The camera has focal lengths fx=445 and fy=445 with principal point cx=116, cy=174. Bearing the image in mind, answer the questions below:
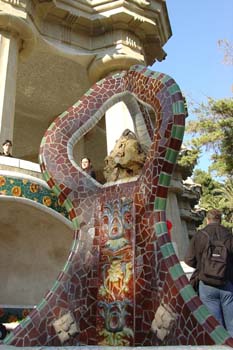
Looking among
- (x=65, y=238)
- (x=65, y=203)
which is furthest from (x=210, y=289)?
(x=65, y=238)

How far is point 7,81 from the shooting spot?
1057 centimetres

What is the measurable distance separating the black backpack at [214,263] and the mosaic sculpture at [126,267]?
633 mm

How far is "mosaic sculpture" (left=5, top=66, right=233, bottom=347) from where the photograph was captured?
9.39ft

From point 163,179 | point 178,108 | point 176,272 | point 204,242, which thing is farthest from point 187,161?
point 176,272

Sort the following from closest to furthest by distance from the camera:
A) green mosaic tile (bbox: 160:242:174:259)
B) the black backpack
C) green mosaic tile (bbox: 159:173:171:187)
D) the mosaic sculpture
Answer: the mosaic sculpture → green mosaic tile (bbox: 160:242:174:259) → green mosaic tile (bbox: 159:173:171:187) → the black backpack

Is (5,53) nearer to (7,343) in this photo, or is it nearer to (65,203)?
(65,203)

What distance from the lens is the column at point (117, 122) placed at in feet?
41.3

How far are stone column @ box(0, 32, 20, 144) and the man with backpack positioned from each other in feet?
23.8

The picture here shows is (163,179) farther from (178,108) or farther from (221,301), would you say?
(221,301)

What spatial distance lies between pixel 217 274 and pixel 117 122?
31.4 feet

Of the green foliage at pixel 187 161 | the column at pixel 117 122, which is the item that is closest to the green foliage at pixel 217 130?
the green foliage at pixel 187 161

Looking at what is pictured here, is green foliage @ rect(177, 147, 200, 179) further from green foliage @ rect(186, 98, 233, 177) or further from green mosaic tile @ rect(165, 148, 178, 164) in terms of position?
green mosaic tile @ rect(165, 148, 178, 164)

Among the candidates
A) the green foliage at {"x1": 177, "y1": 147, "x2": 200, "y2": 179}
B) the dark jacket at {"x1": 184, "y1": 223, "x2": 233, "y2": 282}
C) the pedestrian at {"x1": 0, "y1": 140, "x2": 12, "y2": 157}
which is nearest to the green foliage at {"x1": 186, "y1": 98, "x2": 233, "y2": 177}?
the green foliage at {"x1": 177, "y1": 147, "x2": 200, "y2": 179}

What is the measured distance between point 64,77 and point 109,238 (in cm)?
1299
